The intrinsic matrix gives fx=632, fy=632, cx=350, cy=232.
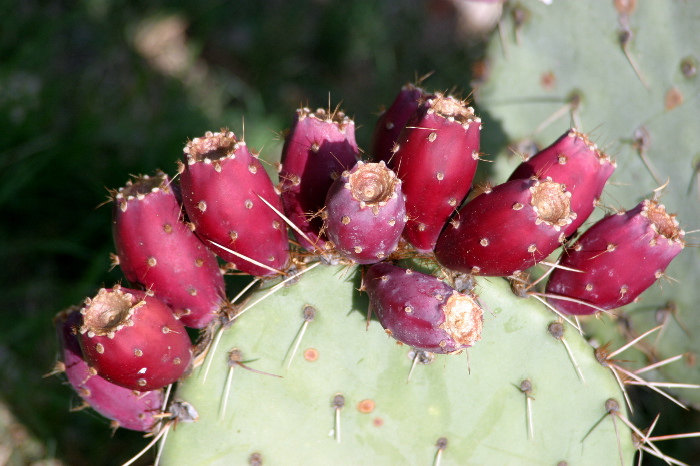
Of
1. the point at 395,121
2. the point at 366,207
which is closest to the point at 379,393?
the point at 366,207

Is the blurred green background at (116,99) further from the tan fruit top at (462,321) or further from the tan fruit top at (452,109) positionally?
the tan fruit top at (462,321)

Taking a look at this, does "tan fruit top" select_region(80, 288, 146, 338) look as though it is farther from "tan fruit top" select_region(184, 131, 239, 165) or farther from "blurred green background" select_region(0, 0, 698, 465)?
"blurred green background" select_region(0, 0, 698, 465)

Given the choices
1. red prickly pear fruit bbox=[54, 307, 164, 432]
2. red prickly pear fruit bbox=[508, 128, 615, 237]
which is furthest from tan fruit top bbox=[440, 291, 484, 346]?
red prickly pear fruit bbox=[54, 307, 164, 432]

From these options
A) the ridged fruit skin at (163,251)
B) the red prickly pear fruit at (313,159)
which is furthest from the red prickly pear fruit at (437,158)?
the ridged fruit skin at (163,251)

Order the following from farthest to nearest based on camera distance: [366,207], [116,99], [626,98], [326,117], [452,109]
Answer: [116,99] → [626,98] → [326,117] → [452,109] → [366,207]

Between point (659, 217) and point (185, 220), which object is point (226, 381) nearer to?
point (185, 220)

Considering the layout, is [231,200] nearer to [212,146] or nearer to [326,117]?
[212,146]

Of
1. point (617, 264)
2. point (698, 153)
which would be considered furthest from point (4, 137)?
point (698, 153)
